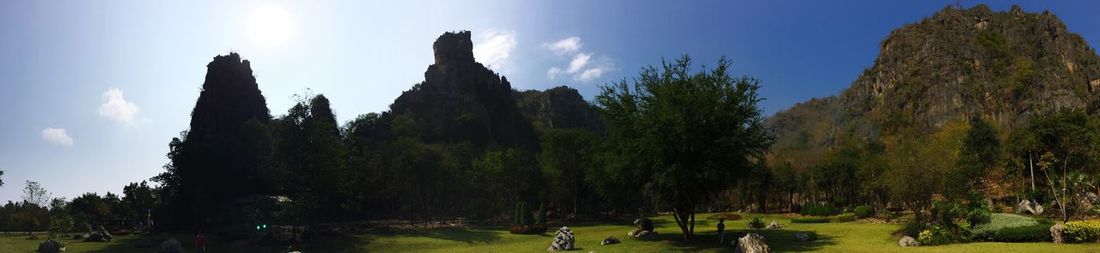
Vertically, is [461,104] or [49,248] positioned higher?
[461,104]

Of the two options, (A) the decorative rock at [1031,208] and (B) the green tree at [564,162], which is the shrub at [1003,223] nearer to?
(A) the decorative rock at [1031,208]

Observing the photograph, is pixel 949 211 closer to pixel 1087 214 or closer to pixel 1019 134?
pixel 1087 214

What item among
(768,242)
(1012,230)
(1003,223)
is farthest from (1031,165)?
(768,242)

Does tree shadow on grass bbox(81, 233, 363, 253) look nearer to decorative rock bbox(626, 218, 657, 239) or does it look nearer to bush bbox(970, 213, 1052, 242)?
decorative rock bbox(626, 218, 657, 239)

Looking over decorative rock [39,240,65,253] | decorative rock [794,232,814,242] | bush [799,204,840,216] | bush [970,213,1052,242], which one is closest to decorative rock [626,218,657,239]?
decorative rock [794,232,814,242]

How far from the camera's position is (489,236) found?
5009 cm

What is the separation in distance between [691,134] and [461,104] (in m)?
115

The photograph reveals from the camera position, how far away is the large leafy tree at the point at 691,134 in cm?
3666

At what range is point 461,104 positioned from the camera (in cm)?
14775

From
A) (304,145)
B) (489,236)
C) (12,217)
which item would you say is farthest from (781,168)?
(12,217)

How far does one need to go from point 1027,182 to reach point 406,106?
383 ft

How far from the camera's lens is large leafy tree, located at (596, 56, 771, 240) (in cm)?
3666

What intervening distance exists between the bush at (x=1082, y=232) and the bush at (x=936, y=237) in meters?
4.71

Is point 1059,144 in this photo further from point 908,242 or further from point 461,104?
point 461,104
